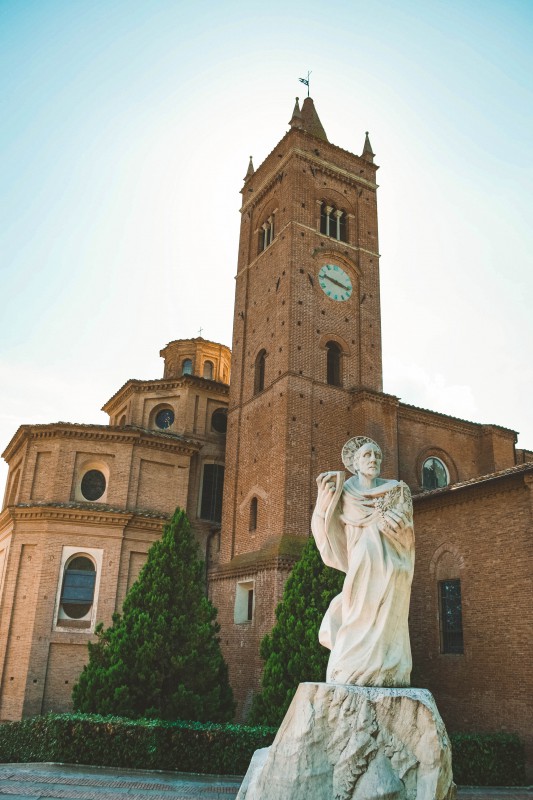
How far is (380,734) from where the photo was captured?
4.50 m

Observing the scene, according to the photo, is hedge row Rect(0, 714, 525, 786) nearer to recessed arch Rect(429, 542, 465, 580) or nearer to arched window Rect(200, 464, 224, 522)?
recessed arch Rect(429, 542, 465, 580)

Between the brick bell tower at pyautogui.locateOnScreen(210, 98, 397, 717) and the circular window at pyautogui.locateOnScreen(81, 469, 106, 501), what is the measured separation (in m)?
4.57

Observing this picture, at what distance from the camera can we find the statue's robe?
487 centimetres

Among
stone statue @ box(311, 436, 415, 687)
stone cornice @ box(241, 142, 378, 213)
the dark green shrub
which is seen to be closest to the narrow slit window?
the dark green shrub

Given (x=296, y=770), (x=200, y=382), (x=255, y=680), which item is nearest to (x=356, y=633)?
(x=296, y=770)

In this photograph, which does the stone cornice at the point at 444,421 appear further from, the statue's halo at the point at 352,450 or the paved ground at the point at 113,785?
the statue's halo at the point at 352,450

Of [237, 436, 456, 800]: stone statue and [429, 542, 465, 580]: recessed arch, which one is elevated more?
[429, 542, 465, 580]: recessed arch

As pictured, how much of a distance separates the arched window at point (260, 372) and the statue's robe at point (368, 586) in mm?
19484

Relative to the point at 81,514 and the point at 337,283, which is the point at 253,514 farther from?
the point at 337,283

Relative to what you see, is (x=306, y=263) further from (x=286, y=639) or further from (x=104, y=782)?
(x=104, y=782)

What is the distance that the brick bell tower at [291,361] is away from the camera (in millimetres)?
20875

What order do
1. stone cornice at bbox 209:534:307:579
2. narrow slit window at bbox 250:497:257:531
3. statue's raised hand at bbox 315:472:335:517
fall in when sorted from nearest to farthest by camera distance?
statue's raised hand at bbox 315:472:335:517
stone cornice at bbox 209:534:307:579
narrow slit window at bbox 250:497:257:531

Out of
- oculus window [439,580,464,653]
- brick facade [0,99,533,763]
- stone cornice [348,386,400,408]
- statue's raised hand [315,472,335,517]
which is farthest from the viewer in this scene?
stone cornice [348,386,400,408]

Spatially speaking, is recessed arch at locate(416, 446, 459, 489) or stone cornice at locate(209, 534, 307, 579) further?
recessed arch at locate(416, 446, 459, 489)
